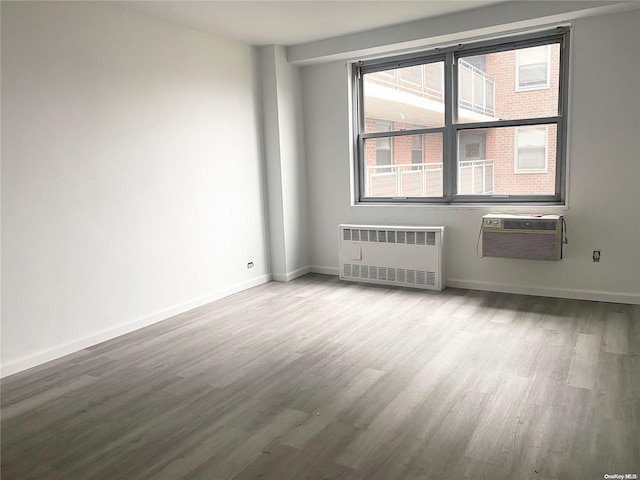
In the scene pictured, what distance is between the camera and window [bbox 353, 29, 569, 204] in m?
4.67

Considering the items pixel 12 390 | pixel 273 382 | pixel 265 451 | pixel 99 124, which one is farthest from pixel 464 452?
pixel 99 124

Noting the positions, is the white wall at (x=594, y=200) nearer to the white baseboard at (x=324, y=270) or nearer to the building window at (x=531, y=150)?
the building window at (x=531, y=150)

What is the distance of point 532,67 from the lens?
468 cm

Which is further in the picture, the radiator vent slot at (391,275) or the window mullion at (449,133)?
the radiator vent slot at (391,275)

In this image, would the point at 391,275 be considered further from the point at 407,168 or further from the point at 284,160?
the point at 284,160

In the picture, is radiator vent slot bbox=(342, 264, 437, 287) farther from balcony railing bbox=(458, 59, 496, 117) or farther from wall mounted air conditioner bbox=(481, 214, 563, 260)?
balcony railing bbox=(458, 59, 496, 117)

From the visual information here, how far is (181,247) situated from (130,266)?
59 cm

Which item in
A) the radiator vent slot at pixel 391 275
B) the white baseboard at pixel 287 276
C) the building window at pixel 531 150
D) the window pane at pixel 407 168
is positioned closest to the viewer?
the building window at pixel 531 150

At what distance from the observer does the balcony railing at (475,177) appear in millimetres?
5016

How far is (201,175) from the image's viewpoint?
16.0 feet

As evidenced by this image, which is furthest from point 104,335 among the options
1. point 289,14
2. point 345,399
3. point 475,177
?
point 475,177

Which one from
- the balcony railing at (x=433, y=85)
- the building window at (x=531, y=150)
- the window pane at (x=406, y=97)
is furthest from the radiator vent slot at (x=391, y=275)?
the balcony railing at (x=433, y=85)

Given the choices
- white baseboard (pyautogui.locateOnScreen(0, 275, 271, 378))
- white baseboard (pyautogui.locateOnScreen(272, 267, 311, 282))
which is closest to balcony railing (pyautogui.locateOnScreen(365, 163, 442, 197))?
white baseboard (pyautogui.locateOnScreen(272, 267, 311, 282))

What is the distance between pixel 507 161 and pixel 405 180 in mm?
1116
